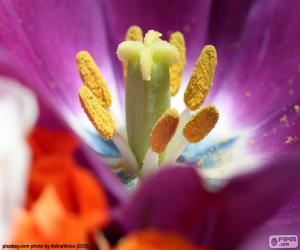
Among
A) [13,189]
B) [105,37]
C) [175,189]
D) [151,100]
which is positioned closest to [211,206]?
[175,189]

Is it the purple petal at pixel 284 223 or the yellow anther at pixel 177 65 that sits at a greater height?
the yellow anther at pixel 177 65

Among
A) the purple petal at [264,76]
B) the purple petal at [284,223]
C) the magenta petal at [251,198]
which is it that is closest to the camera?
the magenta petal at [251,198]

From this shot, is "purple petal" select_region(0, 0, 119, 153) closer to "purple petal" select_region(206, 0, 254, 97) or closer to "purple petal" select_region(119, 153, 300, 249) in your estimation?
"purple petal" select_region(206, 0, 254, 97)

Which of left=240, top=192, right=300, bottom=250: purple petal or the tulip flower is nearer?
left=240, top=192, right=300, bottom=250: purple petal

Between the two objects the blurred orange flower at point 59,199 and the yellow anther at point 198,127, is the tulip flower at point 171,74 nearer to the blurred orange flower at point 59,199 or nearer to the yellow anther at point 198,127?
the yellow anther at point 198,127

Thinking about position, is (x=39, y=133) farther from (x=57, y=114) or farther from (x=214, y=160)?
(x=214, y=160)

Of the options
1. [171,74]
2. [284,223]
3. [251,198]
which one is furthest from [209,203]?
[171,74]

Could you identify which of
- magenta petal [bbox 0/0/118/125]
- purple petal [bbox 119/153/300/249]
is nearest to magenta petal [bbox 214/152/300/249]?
purple petal [bbox 119/153/300/249]

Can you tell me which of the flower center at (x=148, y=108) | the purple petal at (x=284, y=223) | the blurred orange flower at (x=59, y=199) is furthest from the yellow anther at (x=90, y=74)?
the blurred orange flower at (x=59, y=199)
